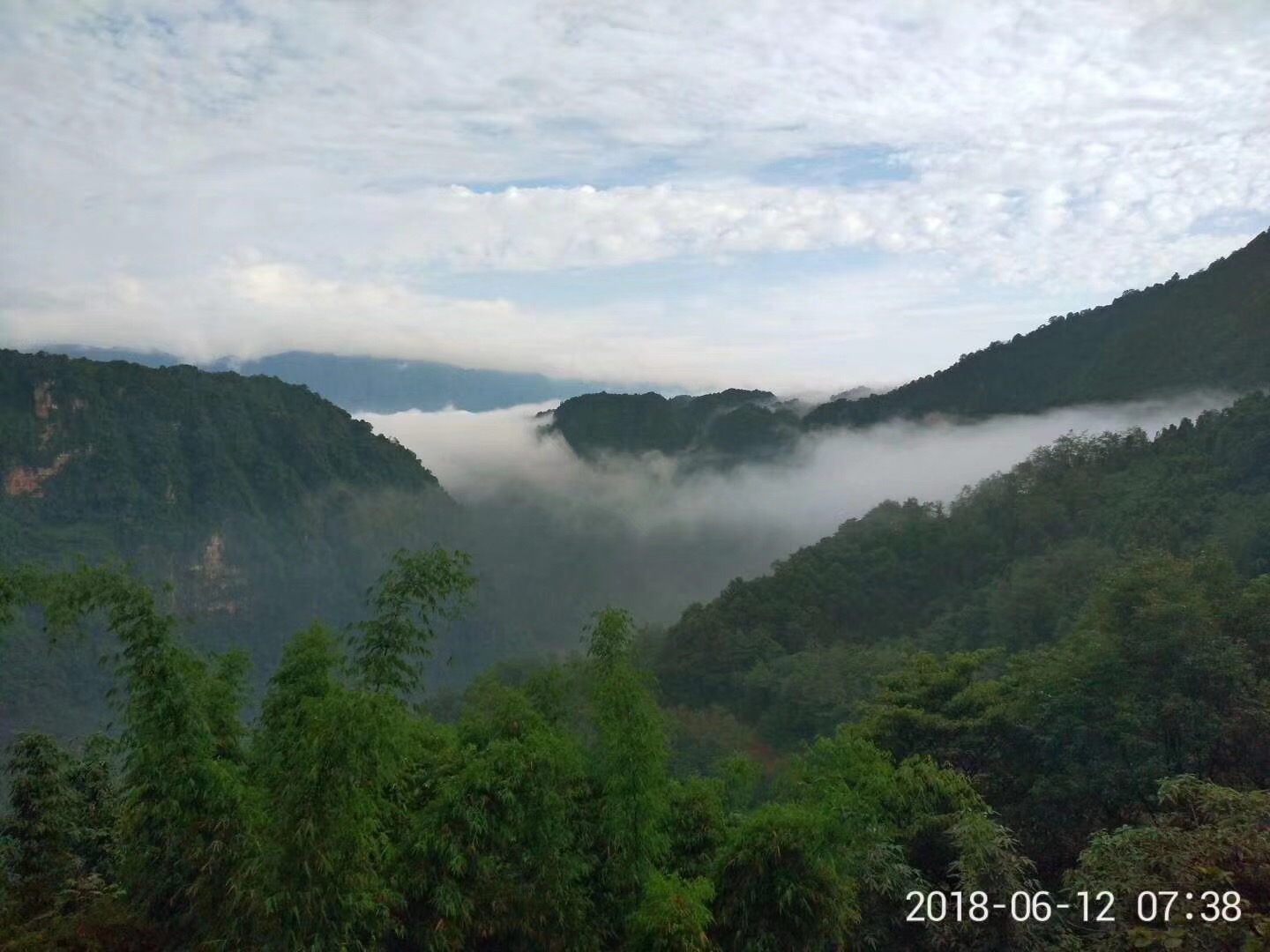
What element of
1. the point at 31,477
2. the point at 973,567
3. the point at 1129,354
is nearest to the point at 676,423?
the point at 1129,354

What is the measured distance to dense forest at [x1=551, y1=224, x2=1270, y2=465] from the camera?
2435 inches

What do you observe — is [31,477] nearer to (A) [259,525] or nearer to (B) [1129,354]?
(A) [259,525]

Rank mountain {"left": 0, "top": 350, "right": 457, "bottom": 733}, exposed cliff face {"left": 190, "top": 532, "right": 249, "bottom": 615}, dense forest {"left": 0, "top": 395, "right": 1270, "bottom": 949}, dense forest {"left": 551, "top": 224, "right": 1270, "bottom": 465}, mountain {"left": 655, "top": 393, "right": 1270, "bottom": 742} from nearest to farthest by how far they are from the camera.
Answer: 1. dense forest {"left": 0, "top": 395, "right": 1270, "bottom": 949}
2. mountain {"left": 655, "top": 393, "right": 1270, "bottom": 742}
3. dense forest {"left": 551, "top": 224, "right": 1270, "bottom": 465}
4. mountain {"left": 0, "top": 350, "right": 457, "bottom": 733}
5. exposed cliff face {"left": 190, "top": 532, "right": 249, "bottom": 615}

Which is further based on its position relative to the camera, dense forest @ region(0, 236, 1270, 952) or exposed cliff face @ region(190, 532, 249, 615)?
exposed cliff face @ region(190, 532, 249, 615)

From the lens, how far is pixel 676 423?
14588 centimetres

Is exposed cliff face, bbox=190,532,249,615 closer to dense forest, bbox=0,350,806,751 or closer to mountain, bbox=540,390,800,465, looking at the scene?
dense forest, bbox=0,350,806,751

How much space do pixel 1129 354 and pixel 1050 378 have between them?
43.5ft

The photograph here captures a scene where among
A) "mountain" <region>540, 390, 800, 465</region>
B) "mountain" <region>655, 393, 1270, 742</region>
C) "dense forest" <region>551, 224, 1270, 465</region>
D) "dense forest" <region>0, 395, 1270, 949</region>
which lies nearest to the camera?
"dense forest" <region>0, 395, 1270, 949</region>

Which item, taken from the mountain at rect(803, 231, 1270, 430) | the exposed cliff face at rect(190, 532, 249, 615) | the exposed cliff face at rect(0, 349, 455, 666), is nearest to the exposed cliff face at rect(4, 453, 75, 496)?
the exposed cliff face at rect(0, 349, 455, 666)

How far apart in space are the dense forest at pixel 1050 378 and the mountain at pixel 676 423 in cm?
20

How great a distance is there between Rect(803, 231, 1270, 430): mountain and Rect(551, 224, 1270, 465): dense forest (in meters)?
0.11

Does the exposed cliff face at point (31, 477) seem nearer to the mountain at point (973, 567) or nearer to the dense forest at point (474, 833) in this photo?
the mountain at point (973, 567)

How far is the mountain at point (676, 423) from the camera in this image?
134m
